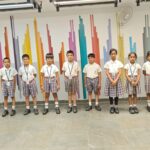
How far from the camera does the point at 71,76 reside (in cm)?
595

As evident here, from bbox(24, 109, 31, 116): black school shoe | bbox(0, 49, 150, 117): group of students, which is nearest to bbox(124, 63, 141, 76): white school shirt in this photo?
bbox(0, 49, 150, 117): group of students

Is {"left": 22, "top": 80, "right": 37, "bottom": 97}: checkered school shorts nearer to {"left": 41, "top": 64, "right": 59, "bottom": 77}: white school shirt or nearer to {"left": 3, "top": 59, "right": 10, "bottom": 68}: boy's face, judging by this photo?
{"left": 41, "top": 64, "right": 59, "bottom": 77}: white school shirt

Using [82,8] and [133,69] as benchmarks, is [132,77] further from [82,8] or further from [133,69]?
[82,8]

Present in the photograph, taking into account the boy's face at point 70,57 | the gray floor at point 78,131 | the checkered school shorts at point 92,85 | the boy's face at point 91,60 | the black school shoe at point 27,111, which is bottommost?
the gray floor at point 78,131

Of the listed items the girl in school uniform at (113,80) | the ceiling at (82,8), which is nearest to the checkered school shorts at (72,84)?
the girl in school uniform at (113,80)

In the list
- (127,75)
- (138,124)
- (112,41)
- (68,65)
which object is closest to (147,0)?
(112,41)

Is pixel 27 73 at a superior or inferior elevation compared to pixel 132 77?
superior

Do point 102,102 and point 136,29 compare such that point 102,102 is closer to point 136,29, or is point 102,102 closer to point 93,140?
point 136,29

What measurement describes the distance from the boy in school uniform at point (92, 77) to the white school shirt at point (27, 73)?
994 millimetres

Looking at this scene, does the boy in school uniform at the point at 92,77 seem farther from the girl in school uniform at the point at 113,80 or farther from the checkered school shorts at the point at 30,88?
the checkered school shorts at the point at 30,88

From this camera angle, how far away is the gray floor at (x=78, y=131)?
4.32 metres

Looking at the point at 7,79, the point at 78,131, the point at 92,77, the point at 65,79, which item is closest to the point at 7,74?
the point at 7,79

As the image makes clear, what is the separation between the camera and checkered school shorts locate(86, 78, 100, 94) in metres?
5.97

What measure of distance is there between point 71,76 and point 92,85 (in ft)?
1.44
